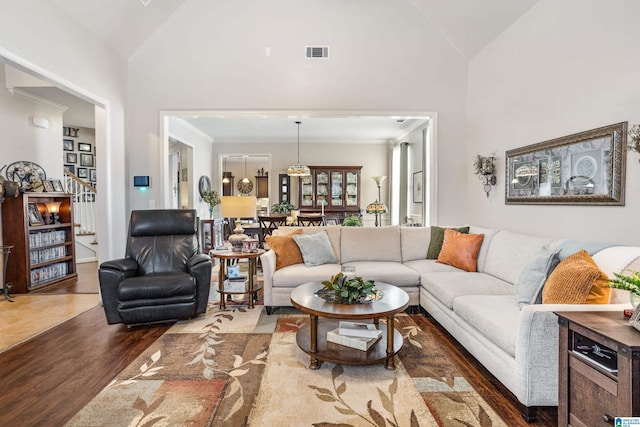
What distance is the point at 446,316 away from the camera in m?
2.90

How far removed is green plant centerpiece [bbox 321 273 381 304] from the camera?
2.39 metres

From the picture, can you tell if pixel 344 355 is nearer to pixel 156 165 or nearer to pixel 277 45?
pixel 156 165

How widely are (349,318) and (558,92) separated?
2.77 m

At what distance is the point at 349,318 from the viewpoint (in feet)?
7.22

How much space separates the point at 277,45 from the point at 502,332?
13.8ft

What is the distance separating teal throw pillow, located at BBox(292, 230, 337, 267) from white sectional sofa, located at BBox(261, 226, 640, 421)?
88 mm

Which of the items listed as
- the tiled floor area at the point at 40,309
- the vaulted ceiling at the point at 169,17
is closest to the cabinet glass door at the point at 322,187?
the vaulted ceiling at the point at 169,17

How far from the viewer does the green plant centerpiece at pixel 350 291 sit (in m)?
2.39

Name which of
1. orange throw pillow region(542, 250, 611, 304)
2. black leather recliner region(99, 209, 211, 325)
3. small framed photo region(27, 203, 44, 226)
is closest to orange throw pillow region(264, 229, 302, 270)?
black leather recliner region(99, 209, 211, 325)

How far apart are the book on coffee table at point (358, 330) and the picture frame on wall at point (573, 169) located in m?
2.00

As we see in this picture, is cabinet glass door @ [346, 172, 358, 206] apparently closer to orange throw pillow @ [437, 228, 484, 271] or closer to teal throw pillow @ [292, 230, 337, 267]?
teal throw pillow @ [292, 230, 337, 267]

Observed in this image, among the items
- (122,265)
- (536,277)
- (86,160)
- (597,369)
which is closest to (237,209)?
(122,265)

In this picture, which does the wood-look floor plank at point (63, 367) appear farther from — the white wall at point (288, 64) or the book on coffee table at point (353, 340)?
the white wall at point (288, 64)

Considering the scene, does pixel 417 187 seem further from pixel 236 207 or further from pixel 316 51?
pixel 236 207
